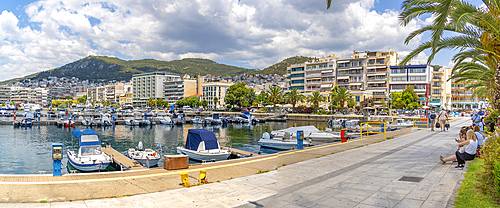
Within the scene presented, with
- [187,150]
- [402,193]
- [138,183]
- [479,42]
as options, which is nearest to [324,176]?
[402,193]

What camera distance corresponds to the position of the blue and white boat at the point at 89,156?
1836cm

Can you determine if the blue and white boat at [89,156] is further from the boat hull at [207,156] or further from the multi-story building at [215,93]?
the multi-story building at [215,93]

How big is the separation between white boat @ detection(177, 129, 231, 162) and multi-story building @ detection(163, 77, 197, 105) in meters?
136

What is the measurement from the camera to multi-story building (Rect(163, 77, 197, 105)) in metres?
156

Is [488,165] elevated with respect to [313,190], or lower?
elevated

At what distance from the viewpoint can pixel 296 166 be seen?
11625 millimetres

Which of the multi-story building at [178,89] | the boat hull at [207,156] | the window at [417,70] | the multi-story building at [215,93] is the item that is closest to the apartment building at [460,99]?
the window at [417,70]

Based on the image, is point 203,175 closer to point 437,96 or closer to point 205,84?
point 437,96

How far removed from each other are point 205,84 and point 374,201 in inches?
5392

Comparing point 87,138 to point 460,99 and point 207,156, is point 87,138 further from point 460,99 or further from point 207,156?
point 460,99

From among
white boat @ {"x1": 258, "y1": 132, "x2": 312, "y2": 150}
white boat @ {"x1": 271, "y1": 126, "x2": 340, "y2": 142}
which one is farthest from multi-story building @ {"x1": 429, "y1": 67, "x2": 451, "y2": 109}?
white boat @ {"x1": 258, "y1": 132, "x2": 312, "y2": 150}

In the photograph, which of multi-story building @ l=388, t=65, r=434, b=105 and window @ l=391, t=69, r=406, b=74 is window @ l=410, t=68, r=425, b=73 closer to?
multi-story building @ l=388, t=65, r=434, b=105

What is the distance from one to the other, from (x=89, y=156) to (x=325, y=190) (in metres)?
17.3

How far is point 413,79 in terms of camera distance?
9350 cm
